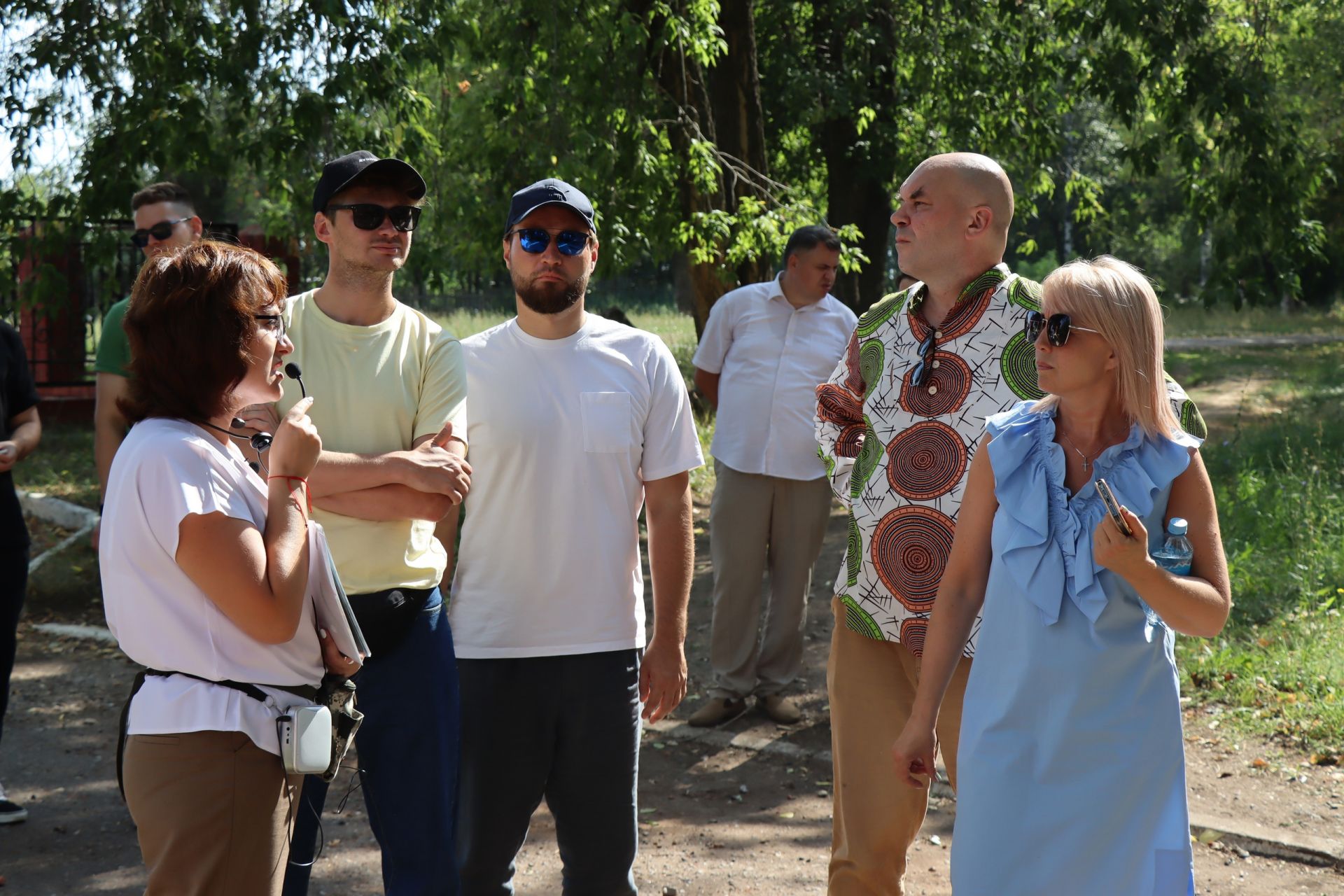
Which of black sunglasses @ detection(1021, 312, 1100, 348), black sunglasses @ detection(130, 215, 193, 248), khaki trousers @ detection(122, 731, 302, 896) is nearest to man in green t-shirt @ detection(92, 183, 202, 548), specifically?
black sunglasses @ detection(130, 215, 193, 248)

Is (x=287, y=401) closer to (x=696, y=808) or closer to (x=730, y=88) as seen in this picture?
(x=696, y=808)

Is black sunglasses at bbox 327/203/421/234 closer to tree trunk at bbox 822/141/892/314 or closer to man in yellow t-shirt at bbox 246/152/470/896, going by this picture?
man in yellow t-shirt at bbox 246/152/470/896

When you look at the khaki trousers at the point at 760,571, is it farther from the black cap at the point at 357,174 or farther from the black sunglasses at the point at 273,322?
the black sunglasses at the point at 273,322

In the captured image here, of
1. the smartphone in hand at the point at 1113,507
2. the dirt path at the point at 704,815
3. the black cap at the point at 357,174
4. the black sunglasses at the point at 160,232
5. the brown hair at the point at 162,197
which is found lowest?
the dirt path at the point at 704,815

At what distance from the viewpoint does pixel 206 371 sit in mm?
2457

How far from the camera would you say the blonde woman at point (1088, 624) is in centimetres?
257

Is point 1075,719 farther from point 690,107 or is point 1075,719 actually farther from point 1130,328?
point 690,107

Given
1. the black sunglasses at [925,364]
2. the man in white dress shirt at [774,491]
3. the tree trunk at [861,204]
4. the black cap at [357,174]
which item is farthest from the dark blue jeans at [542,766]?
the tree trunk at [861,204]

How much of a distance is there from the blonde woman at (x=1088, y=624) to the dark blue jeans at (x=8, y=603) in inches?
146

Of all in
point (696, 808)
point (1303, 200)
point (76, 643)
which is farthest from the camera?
point (1303, 200)

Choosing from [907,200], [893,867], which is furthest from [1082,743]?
[907,200]

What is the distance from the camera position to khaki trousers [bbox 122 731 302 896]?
7.66ft

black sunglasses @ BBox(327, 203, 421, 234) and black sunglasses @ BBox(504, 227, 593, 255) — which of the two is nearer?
black sunglasses @ BBox(327, 203, 421, 234)

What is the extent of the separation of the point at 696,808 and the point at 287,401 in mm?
2815
